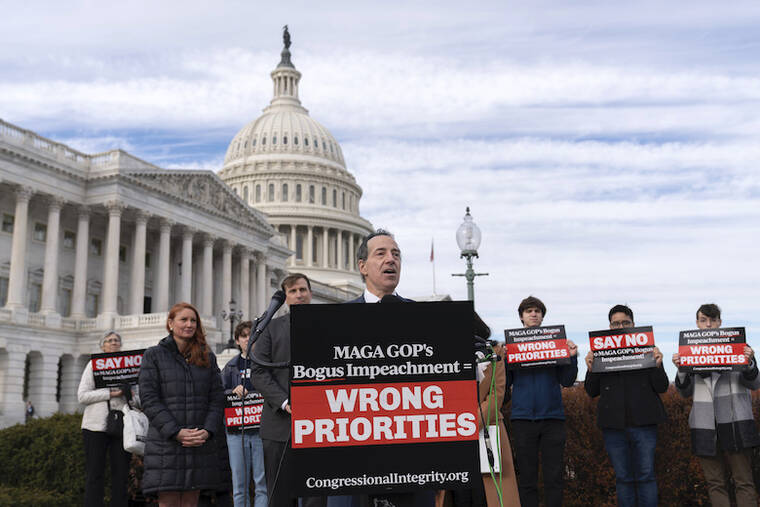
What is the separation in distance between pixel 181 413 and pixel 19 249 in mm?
42147

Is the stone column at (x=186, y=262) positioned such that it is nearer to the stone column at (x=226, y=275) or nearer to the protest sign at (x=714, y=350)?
the stone column at (x=226, y=275)

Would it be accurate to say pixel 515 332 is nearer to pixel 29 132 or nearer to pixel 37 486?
pixel 37 486

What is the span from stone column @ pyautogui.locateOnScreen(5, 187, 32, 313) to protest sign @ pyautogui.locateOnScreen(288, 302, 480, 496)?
44.5 m

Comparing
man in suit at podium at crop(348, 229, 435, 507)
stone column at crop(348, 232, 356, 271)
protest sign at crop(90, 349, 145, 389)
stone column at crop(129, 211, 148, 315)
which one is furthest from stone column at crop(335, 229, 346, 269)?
man in suit at podium at crop(348, 229, 435, 507)

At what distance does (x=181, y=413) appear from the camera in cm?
703

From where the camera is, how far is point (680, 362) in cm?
885

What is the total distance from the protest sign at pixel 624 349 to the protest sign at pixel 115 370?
531 cm

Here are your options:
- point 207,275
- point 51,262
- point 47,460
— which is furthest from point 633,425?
point 207,275

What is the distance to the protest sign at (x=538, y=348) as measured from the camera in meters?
8.58

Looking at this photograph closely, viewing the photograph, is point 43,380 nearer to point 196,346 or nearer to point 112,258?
point 112,258

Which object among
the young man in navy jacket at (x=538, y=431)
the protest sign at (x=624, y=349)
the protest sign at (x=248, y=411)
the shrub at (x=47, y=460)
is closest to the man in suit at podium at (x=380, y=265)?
the young man in navy jacket at (x=538, y=431)

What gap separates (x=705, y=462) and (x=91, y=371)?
706cm

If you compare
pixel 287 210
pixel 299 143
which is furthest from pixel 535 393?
pixel 299 143

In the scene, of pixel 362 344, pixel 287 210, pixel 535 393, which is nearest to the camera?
pixel 362 344
